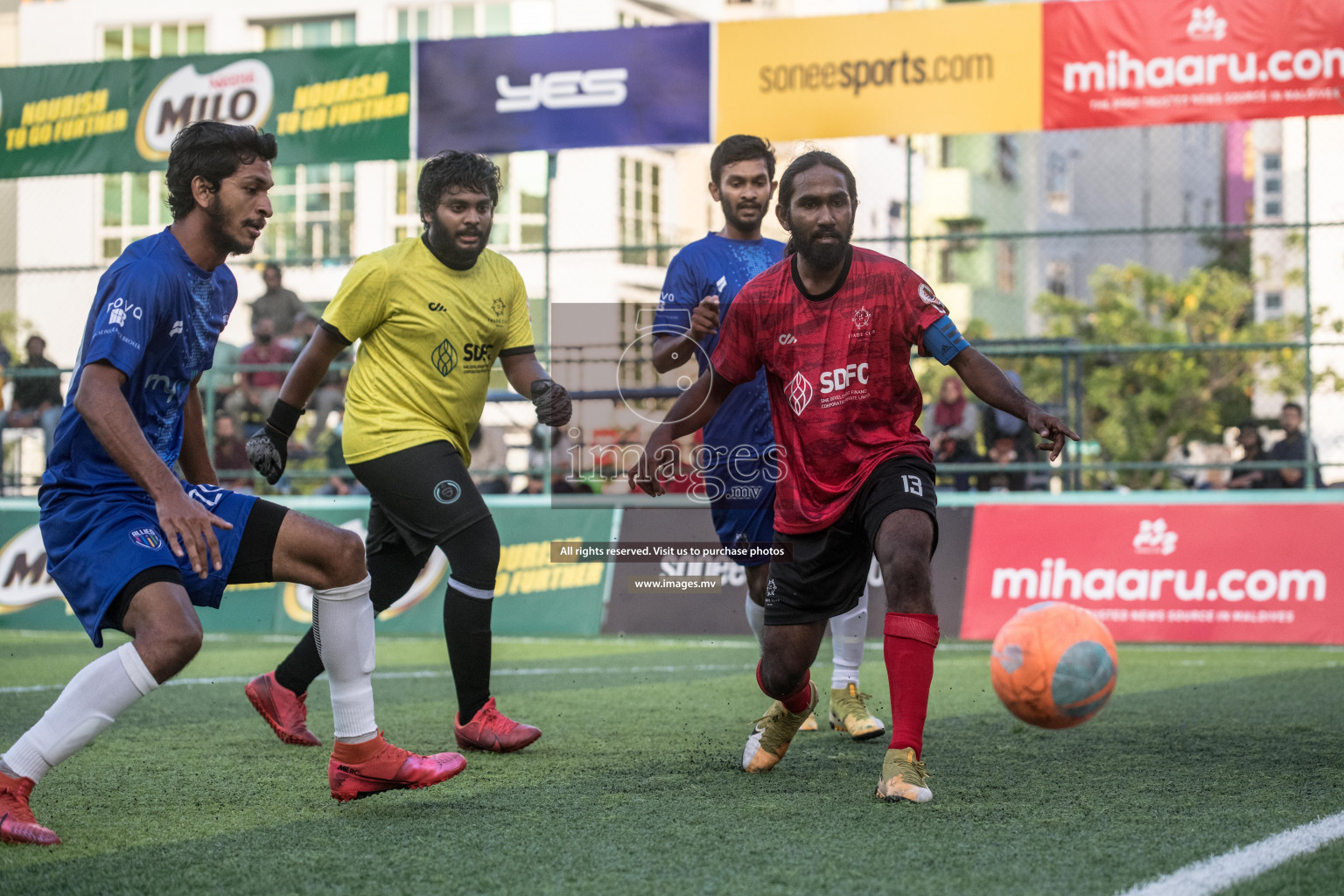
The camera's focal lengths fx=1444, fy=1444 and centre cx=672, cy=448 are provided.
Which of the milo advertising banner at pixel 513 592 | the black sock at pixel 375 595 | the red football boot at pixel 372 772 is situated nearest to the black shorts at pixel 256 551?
the red football boot at pixel 372 772

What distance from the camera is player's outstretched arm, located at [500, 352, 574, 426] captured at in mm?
5312

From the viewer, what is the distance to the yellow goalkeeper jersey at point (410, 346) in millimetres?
5371

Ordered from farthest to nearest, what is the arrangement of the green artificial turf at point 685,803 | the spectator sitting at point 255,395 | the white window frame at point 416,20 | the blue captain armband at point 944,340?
the white window frame at point 416,20 → the spectator sitting at point 255,395 → the blue captain armband at point 944,340 → the green artificial turf at point 685,803

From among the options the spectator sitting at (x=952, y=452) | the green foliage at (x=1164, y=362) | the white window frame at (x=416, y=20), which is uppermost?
the white window frame at (x=416, y=20)

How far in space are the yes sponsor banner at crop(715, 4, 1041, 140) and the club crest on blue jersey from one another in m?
7.71

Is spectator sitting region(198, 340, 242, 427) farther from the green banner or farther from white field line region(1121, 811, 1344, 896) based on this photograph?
white field line region(1121, 811, 1344, 896)

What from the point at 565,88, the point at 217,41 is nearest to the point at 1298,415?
the point at 565,88

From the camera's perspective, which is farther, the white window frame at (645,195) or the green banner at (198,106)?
the white window frame at (645,195)

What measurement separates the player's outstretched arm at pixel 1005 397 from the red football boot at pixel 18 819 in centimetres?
294

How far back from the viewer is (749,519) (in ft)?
19.2

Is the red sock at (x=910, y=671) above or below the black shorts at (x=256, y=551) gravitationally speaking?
below

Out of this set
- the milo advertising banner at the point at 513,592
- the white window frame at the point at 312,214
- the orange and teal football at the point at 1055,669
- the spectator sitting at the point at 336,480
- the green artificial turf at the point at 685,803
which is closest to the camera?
the green artificial turf at the point at 685,803

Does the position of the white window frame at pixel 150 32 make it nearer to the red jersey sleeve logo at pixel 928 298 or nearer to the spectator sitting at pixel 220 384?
the spectator sitting at pixel 220 384

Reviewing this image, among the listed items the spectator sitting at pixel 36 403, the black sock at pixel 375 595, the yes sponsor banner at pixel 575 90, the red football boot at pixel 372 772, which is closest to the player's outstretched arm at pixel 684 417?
the black sock at pixel 375 595
